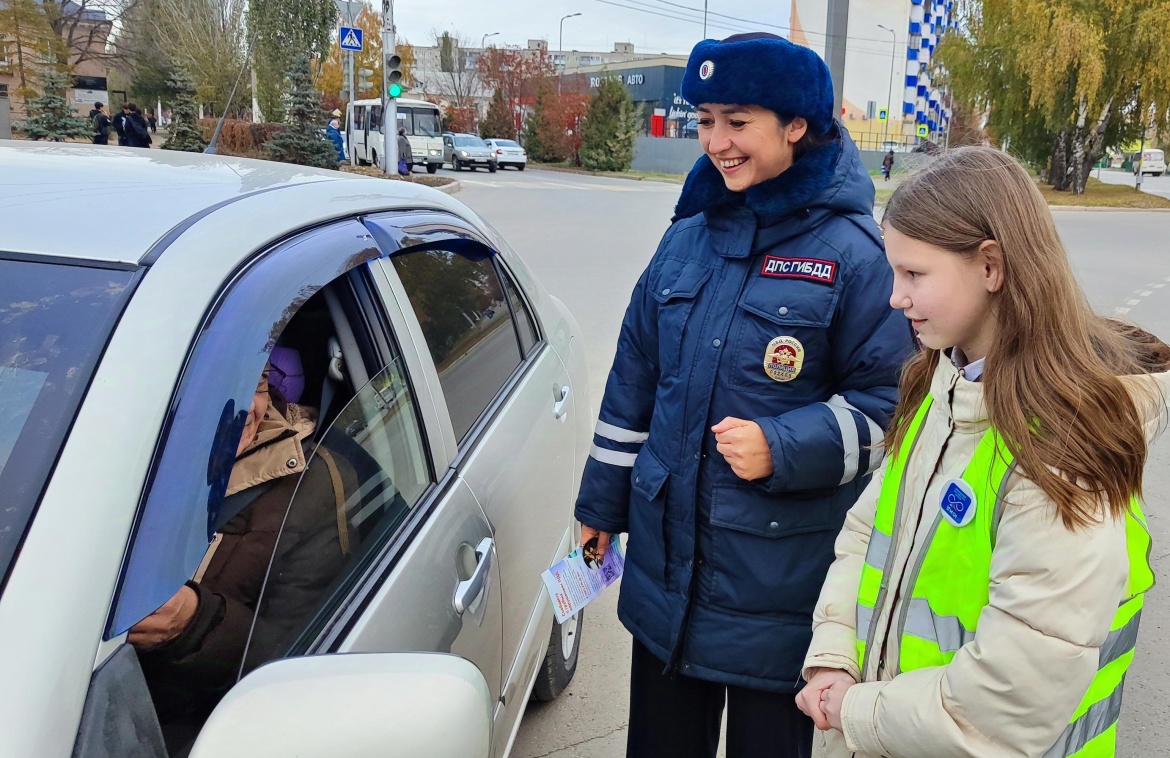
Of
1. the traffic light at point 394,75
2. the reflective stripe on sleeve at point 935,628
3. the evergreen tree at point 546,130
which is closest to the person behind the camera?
the reflective stripe on sleeve at point 935,628

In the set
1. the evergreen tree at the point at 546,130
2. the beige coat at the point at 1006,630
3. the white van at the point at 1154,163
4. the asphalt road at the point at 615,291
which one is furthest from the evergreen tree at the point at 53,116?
the white van at the point at 1154,163

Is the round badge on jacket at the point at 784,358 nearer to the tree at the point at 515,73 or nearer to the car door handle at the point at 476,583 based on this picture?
the car door handle at the point at 476,583

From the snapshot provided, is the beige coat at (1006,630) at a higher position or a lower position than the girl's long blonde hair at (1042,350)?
lower

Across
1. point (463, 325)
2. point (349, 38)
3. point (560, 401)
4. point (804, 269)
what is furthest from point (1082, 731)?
point (349, 38)

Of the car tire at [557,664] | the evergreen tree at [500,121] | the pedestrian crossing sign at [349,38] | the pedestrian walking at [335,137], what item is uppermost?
the evergreen tree at [500,121]

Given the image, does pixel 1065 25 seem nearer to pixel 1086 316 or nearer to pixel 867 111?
pixel 1086 316

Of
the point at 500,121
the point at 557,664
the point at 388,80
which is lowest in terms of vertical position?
the point at 557,664

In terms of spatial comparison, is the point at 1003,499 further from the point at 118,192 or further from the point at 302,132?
the point at 302,132

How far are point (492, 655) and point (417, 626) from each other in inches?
15.4

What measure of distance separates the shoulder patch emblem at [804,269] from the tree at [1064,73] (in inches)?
1213

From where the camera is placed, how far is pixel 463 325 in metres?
2.47

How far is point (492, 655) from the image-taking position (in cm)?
196

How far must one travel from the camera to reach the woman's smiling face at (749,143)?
6.27ft

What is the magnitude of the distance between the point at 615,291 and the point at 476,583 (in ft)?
28.6
